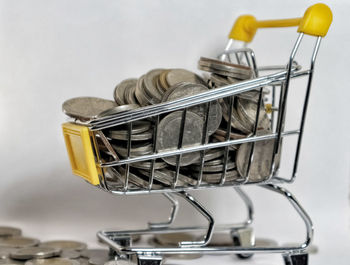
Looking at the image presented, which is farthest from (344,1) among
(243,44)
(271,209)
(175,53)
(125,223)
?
(125,223)

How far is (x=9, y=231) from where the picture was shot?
7.13 ft

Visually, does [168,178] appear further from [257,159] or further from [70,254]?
[70,254]

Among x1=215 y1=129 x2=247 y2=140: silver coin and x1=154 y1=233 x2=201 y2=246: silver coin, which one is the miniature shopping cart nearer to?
x1=215 y1=129 x2=247 y2=140: silver coin

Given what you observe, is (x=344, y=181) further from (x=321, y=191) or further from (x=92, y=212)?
(x=92, y=212)

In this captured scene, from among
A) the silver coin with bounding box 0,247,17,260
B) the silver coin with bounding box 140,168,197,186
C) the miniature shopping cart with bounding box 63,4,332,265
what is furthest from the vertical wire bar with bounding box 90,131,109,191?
the silver coin with bounding box 0,247,17,260

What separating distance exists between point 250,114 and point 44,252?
79 cm

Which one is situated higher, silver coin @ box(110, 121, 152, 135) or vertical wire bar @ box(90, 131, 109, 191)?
silver coin @ box(110, 121, 152, 135)

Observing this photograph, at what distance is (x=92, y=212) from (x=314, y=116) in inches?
39.6

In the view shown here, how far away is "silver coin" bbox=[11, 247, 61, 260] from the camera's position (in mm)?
1844

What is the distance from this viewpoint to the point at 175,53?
2.41m

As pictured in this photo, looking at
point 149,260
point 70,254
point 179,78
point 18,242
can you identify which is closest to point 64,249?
point 70,254

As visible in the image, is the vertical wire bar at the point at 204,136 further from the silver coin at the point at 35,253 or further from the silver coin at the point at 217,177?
the silver coin at the point at 35,253

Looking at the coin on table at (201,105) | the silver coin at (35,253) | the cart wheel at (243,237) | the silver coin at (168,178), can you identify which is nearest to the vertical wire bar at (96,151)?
the silver coin at (168,178)

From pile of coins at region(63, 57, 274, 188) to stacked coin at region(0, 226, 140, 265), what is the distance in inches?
13.5
